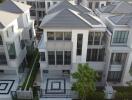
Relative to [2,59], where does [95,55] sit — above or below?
above

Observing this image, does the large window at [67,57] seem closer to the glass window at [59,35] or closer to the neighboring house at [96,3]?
the glass window at [59,35]

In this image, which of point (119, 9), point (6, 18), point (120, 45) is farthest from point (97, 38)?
point (6, 18)

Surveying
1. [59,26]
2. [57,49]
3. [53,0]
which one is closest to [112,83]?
[57,49]

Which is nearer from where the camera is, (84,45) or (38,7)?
(84,45)

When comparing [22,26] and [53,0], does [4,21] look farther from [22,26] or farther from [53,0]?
[53,0]

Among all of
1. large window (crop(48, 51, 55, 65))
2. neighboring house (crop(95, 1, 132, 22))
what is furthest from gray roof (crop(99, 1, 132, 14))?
large window (crop(48, 51, 55, 65))

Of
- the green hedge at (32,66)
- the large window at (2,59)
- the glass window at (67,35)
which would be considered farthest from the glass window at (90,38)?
the large window at (2,59)

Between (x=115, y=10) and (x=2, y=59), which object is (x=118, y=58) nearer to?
(x=115, y=10)
